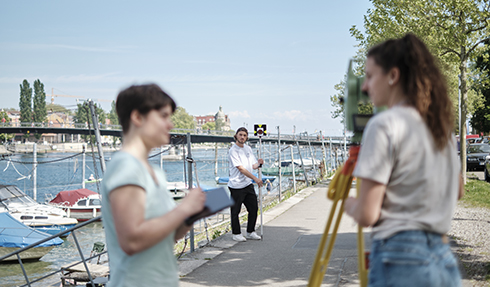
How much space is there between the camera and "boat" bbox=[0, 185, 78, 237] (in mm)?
28969

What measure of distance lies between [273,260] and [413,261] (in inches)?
201

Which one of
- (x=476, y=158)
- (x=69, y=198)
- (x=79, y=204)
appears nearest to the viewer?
(x=476, y=158)

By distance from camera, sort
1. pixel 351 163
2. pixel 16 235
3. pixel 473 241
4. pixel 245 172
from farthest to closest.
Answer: pixel 16 235
pixel 245 172
pixel 473 241
pixel 351 163

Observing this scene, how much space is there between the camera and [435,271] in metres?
1.64

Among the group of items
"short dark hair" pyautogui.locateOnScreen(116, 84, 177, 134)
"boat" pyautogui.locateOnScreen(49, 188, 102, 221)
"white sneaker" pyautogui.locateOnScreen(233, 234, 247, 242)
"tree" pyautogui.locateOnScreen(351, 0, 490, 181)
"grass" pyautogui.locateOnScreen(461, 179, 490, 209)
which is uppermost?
"tree" pyautogui.locateOnScreen(351, 0, 490, 181)

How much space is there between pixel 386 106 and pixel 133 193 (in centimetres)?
104

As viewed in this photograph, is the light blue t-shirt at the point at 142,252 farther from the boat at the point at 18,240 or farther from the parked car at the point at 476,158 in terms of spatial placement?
the parked car at the point at 476,158

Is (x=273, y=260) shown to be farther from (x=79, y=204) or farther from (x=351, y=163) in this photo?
(x=79, y=204)

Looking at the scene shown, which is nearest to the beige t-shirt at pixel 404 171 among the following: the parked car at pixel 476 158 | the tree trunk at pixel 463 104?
the tree trunk at pixel 463 104

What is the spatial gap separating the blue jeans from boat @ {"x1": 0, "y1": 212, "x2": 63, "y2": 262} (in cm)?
2265

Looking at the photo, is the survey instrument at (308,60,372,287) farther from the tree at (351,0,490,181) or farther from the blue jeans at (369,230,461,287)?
the tree at (351,0,490,181)

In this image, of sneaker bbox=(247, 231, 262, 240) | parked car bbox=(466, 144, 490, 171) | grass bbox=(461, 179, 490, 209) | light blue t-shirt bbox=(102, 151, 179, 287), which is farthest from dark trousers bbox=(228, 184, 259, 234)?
parked car bbox=(466, 144, 490, 171)

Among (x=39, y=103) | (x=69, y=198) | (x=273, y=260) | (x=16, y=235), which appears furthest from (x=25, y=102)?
(x=273, y=260)

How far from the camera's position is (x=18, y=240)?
22625 mm
